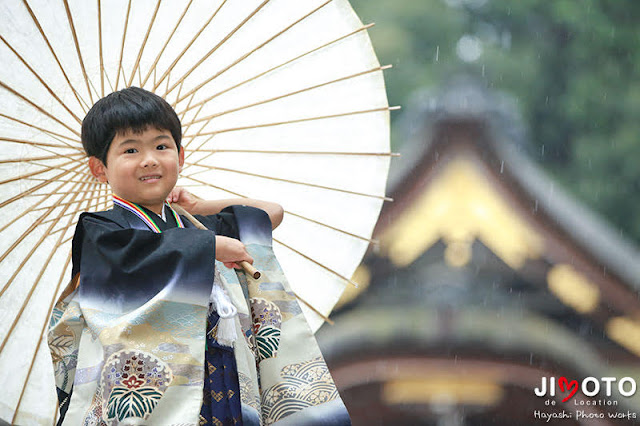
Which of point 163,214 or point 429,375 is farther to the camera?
point 429,375

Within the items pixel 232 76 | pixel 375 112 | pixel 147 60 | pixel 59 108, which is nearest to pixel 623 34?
pixel 375 112

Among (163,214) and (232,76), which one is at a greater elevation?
(232,76)

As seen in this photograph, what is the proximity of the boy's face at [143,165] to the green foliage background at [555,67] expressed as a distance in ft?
5.74

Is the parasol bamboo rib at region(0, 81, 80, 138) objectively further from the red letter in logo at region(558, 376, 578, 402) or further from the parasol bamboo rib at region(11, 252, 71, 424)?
the red letter in logo at region(558, 376, 578, 402)

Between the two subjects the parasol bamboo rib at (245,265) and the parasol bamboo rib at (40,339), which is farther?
the parasol bamboo rib at (40,339)

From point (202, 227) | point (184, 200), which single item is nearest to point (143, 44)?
point (184, 200)

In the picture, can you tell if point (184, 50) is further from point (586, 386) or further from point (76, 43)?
point (586, 386)

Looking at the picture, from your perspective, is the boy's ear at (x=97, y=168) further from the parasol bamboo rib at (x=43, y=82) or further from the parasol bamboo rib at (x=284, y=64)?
the parasol bamboo rib at (x=284, y=64)

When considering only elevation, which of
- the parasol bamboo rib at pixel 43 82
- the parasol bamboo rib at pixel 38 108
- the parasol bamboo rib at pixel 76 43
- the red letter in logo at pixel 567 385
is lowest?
the parasol bamboo rib at pixel 38 108

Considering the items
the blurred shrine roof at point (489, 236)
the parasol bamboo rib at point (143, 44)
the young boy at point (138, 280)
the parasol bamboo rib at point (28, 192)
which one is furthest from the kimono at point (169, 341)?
the blurred shrine roof at point (489, 236)

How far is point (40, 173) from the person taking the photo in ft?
5.63

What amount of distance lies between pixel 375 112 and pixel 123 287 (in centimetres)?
101

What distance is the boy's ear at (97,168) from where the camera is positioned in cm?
159

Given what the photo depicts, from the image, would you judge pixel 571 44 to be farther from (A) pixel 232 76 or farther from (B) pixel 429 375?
(A) pixel 232 76
